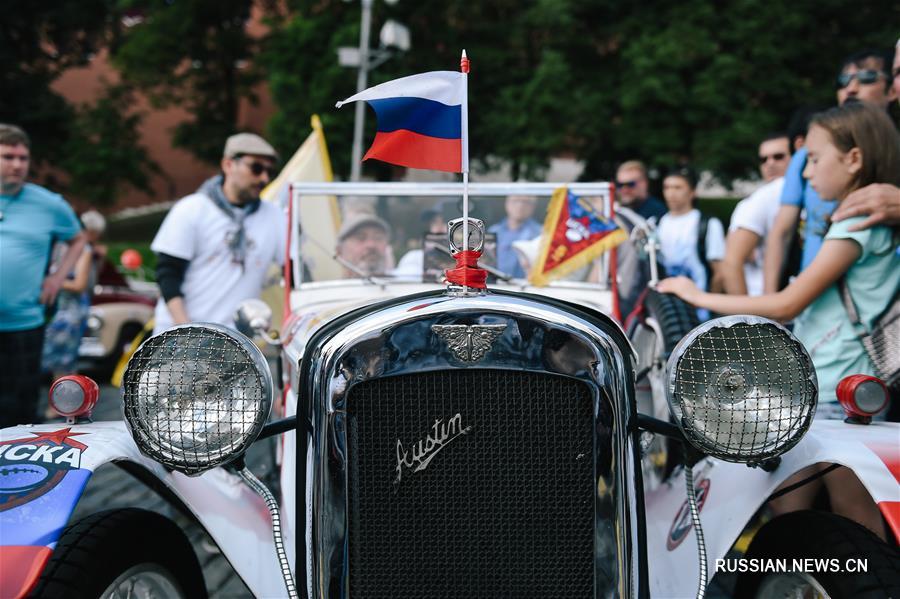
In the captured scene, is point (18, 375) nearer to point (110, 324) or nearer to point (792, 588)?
point (792, 588)

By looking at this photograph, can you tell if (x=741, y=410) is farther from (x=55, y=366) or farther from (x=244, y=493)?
(x=55, y=366)

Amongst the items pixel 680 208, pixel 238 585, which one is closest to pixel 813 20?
pixel 680 208

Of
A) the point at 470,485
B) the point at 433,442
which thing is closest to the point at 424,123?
the point at 433,442

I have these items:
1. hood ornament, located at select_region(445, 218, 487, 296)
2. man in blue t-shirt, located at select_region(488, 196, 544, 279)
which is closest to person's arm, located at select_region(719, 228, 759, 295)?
man in blue t-shirt, located at select_region(488, 196, 544, 279)

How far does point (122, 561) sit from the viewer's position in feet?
7.08

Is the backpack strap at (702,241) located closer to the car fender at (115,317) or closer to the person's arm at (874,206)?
the person's arm at (874,206)

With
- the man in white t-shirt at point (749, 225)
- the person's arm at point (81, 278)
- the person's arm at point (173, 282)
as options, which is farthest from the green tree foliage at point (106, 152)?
the man in white t-shirt at point (749, 225)

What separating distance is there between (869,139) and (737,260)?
5.15 ft

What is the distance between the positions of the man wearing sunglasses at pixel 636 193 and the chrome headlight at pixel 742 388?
12.8 ft

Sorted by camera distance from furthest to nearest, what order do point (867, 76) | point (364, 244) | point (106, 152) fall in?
point (106, 152) < point (867, 76) < point (364, 244)

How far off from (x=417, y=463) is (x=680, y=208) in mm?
4151

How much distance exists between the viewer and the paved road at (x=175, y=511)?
3547 mm

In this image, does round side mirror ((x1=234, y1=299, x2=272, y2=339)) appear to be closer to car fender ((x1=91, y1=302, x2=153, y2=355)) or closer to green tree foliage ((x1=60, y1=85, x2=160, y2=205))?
car fender ((x1=91, y1=302, x2=153, y2=355))

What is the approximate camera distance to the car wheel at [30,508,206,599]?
2043 millimetres
